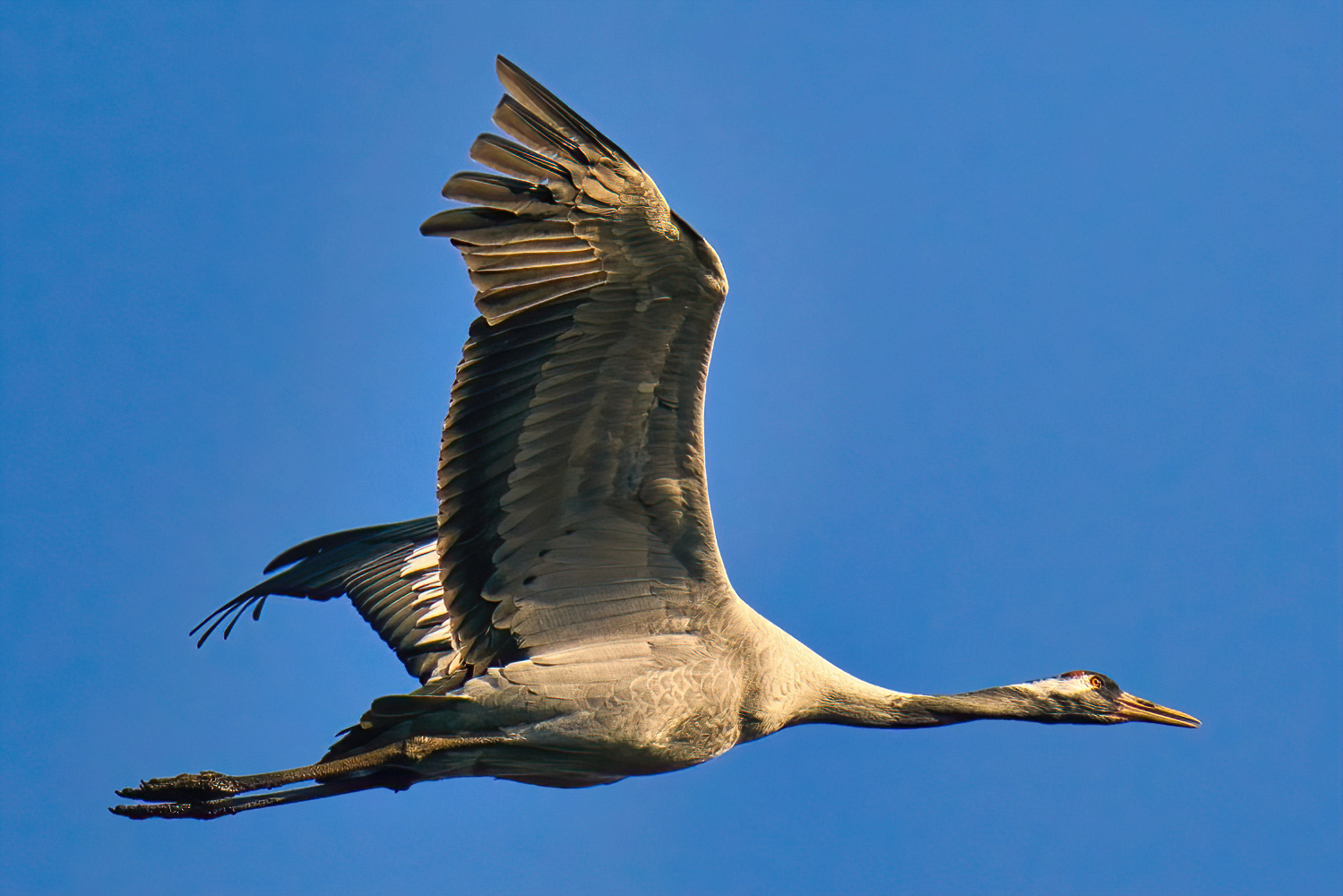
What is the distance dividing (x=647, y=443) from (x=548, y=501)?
0.68 metres

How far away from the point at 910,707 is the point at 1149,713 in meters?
1.73

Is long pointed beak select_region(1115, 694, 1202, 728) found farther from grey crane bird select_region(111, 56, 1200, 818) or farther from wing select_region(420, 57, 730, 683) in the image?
wing select_region(420, 57, 730, 683)

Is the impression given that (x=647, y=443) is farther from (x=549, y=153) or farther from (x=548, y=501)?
(x=549, y=153)

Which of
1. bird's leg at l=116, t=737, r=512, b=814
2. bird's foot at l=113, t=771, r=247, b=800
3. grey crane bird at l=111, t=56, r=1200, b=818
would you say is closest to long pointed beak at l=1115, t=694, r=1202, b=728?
grey crane bird at l=111, t=56, r=1200, b=818

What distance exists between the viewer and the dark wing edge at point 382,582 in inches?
350

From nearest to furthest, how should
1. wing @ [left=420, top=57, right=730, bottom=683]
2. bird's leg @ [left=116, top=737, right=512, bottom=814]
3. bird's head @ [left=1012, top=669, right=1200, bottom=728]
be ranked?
wing @ [left=420, top=57, right=730, bottom=683] < bird's leg @ [left=116, top=737, right=512, bottom=814] < bird's head @ [left=1012, top=669, right=1200, bottom=728]

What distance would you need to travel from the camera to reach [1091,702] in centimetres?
855

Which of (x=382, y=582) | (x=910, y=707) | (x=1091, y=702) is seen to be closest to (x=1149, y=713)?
(x=1091, y=702)

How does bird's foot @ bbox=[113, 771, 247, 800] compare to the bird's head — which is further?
the bird's head

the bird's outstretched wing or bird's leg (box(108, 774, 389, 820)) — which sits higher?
the bird's outstretched wing

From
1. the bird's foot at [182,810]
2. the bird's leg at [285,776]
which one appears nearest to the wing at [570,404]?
the bird's leg at [285,776]

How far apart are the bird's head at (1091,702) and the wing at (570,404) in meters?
2.48

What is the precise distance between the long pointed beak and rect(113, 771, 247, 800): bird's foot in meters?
5.33

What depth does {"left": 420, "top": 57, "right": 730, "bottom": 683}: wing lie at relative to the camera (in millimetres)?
6543
